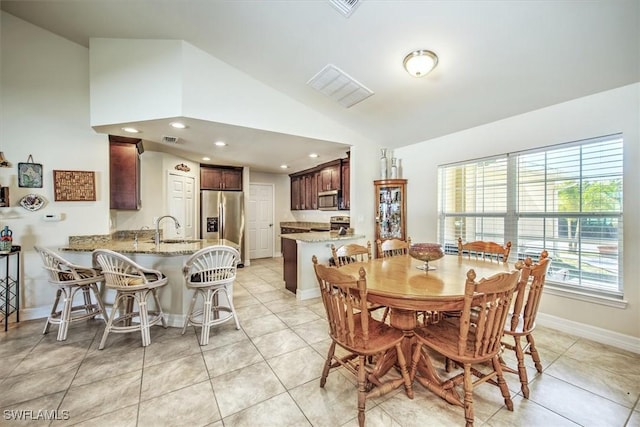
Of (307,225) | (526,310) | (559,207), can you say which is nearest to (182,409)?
(526,310)

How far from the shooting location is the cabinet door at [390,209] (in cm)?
425

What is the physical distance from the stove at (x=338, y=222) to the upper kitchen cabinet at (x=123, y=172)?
11.3 feet

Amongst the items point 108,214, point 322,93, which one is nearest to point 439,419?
point 322,93

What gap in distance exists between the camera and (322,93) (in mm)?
3242

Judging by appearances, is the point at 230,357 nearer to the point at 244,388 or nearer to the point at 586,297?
the point at 244,388

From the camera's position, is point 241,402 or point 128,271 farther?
point 128,271

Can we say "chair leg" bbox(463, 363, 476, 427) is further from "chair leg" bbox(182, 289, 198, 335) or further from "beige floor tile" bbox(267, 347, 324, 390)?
"chair leg" bbox(182, 289, 198, 335)

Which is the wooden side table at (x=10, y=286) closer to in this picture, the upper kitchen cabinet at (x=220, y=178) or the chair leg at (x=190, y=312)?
the chair leg at (x=190, y=312)

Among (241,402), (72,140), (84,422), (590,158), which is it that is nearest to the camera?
(84,422)

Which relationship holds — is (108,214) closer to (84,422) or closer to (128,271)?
(128,271)

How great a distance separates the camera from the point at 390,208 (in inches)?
170

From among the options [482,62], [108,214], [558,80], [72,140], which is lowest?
[108,214]

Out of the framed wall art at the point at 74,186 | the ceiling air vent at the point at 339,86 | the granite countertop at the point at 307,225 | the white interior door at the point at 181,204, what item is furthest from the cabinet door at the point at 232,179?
the ceiling air vent at the point at 339,86

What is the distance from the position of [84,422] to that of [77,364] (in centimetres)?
83
